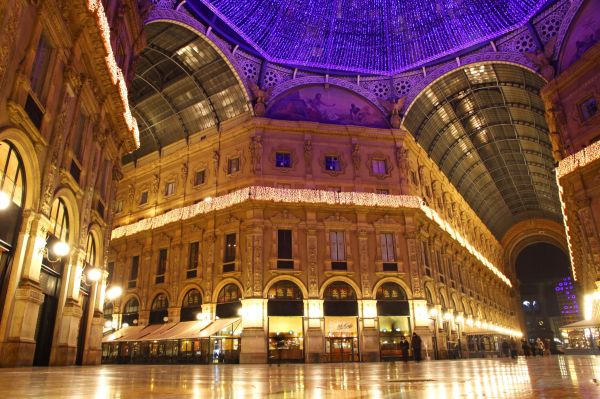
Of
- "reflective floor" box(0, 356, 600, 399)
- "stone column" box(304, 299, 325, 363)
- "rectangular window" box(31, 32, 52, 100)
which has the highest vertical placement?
"rectangular window" box(31, 32, 52, 100)

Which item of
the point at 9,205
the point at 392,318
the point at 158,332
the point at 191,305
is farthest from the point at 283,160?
the point at 9,205

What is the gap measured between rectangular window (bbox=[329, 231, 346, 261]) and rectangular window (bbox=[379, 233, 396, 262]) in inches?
112

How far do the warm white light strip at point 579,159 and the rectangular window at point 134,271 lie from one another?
31.1 m

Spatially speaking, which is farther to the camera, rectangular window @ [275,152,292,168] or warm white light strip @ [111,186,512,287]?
rectangular window @ [275,152,292,168]

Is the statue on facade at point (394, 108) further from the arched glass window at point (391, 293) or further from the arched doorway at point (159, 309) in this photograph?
the arched doorway at point (159, 309)

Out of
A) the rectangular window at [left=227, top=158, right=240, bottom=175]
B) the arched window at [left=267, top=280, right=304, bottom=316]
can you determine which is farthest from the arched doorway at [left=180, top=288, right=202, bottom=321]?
the rectangular window at [left=227, top=158, right=240, bottom=175]

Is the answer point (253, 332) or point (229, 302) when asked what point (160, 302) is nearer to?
point (229, 302)

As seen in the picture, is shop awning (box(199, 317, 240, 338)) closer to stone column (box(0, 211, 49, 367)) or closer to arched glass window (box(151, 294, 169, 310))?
arched glass window (box(151, 294, 169, 310))

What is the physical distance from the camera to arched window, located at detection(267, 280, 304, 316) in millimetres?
28109

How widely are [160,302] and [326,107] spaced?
1990 centimetres

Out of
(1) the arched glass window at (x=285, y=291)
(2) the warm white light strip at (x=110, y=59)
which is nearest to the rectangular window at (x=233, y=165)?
(1) the arched glass window at (x=285, y=291)

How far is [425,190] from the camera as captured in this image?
37125mm

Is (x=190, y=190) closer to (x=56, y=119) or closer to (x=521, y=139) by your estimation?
(x=56, y=119)

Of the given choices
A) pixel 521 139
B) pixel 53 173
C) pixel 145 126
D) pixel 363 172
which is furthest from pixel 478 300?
pixel 53 173
